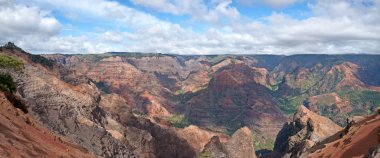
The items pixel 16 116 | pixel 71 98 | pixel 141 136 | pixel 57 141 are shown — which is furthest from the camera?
pixel 141 136

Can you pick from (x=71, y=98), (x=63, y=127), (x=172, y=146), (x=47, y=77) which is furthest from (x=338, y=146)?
(x=172, y=146)

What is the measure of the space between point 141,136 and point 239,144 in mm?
37865

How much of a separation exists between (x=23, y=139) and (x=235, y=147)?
326 ft

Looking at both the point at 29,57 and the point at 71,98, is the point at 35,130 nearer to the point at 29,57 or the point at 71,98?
the point at 71,98

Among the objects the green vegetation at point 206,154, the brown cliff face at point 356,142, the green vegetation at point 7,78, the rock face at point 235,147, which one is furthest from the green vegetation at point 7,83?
the rock face at point 235,147

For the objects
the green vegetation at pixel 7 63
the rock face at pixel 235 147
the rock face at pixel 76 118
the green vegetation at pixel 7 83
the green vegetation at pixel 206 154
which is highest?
the green vegetation at pixel 7 63

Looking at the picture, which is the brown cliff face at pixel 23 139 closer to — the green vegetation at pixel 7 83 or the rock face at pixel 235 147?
the green vegetation at pixel 7 83

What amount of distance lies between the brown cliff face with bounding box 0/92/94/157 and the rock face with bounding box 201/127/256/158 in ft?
220

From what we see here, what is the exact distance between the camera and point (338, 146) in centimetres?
8612

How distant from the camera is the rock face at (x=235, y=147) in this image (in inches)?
5311

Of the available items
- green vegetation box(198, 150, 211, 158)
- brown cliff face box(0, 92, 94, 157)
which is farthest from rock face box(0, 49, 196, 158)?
brown cliff face box(0, 92, 94, 157)

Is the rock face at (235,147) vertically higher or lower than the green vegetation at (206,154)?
lower

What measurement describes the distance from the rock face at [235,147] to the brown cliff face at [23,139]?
67088mm

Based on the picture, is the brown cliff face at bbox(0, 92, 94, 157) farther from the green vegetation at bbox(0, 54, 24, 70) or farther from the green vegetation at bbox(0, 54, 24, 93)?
the green vegetation at bbox(0, 54, 24, 70)
